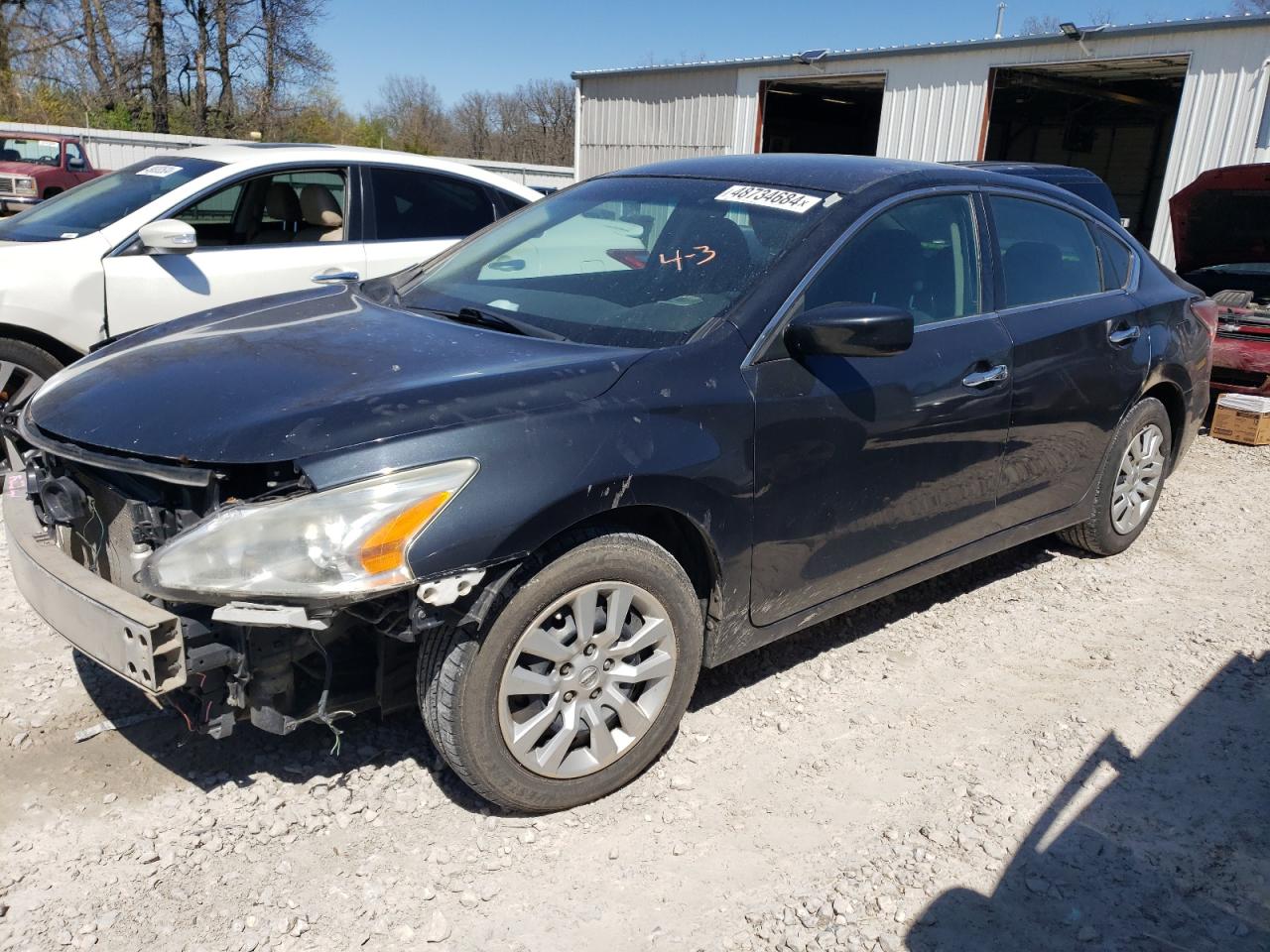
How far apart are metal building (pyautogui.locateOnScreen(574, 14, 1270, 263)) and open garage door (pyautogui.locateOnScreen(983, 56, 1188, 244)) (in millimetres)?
51

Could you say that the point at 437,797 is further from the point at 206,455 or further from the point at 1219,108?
the point at 1219,108

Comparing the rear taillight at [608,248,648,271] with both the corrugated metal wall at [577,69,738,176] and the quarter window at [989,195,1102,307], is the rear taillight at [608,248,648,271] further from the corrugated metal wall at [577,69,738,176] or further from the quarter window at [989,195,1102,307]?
the corrugated metal wall at [577,69,738,176]

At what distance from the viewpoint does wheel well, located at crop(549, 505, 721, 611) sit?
9.03ft

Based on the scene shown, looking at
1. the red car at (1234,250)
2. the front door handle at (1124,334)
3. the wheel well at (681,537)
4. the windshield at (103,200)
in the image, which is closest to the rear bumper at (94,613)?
the wheel well at (681,537)

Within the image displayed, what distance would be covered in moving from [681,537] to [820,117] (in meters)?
25.9

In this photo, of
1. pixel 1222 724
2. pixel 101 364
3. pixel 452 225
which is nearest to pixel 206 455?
pixel 101 364

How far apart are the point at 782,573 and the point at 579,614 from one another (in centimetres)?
77

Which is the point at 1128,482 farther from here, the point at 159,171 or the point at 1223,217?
the point at 159,171

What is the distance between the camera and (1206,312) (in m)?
5.07

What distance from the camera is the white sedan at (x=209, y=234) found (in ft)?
16.3

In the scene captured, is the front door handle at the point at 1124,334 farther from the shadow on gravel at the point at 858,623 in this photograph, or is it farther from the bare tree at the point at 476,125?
the bare tree at the point at 476,125

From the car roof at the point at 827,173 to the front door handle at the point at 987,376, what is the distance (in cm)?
68

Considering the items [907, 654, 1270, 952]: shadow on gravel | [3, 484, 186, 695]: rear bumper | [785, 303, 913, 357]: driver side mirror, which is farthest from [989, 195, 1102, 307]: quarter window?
[3, 484, 186, 695]: rear bumper

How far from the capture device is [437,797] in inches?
114
